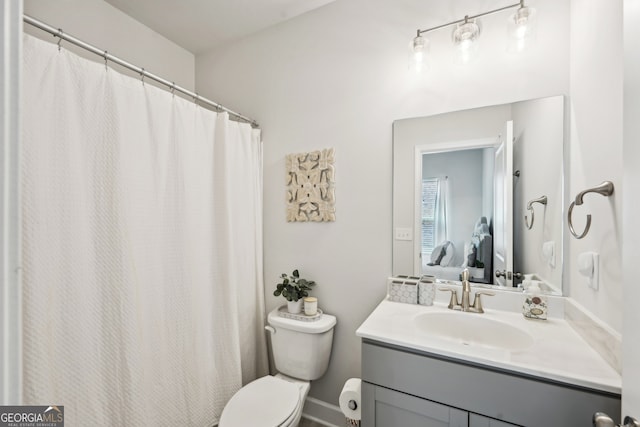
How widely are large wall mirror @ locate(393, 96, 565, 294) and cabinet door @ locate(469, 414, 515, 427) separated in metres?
0.65

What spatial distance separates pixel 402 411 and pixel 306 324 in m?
0.69

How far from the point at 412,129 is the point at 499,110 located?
1.35 feet

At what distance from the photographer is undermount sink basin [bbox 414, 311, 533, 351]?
3.92 ft

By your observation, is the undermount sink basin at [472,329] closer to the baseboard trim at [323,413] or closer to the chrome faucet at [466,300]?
the chrome faucet at [466,300]

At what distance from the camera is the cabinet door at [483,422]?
2.99 feet

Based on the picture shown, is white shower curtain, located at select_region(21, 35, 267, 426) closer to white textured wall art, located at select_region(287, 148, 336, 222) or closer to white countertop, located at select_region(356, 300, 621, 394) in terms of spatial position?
white textured wall art, located at select_region(287, 148, 336, 222)

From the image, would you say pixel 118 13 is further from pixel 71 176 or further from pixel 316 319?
pixel 316 319

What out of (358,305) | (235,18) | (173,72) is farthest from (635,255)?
(173,72)

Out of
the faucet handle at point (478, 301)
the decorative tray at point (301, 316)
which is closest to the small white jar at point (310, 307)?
the decorative tray at point (301, 316)

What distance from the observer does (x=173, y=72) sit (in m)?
2.16

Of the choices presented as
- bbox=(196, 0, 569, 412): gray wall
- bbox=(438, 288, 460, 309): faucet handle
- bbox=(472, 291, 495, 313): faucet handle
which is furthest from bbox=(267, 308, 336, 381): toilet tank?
bbox=(472, 291, 495, 313): faucet handle

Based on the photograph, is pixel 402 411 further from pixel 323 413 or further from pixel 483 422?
pixel 323 413

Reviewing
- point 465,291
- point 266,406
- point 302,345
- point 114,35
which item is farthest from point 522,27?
point 114,35

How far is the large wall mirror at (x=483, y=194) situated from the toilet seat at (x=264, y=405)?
858 millimetres
